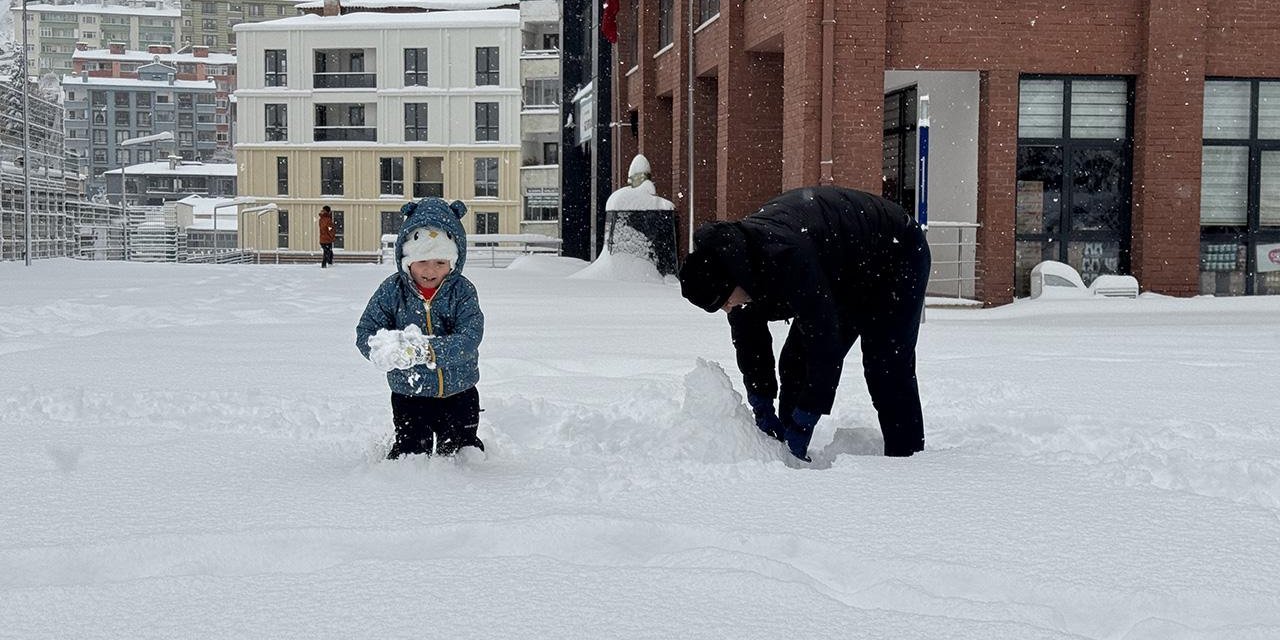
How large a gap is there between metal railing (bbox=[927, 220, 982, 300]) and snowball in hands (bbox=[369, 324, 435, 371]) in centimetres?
1234

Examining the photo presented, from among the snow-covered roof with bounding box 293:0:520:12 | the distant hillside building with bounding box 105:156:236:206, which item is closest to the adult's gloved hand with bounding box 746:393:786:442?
the snow-covered roof with bounding box 293:0:520:12

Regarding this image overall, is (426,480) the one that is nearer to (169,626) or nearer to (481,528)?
(481,528)

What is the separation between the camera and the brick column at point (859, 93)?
1577cm

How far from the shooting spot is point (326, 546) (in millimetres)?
3688

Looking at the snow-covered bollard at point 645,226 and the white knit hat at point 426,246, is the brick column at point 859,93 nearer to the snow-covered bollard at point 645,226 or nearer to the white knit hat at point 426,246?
the snow-covered bollard at point 645,226

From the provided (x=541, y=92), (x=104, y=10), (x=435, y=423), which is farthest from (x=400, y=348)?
(x=104, y=10)

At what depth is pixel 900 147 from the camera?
63.5 ft

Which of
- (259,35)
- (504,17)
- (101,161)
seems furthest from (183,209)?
(101,161)

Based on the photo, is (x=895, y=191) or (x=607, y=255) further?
(x=607, y=255)

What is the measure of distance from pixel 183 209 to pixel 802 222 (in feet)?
239

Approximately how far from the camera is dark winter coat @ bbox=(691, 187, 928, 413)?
463cm

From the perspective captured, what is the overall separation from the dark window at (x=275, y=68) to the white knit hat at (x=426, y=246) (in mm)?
57582

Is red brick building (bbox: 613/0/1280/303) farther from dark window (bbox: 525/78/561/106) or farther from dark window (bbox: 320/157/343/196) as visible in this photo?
dark window (bbox: 320/157/343/196)

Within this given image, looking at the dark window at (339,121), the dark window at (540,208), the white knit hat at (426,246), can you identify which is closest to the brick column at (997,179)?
the white knit hat at (426,246)
